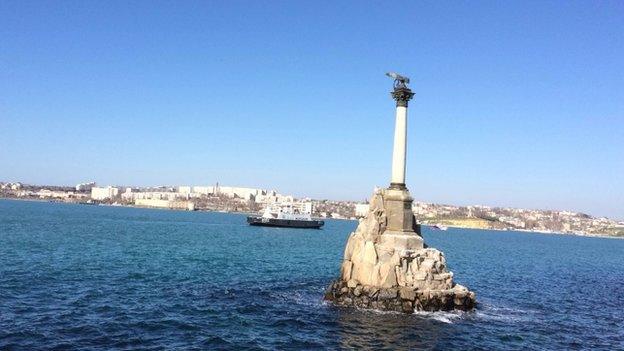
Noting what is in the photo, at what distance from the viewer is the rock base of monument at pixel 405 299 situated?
25.6 meters

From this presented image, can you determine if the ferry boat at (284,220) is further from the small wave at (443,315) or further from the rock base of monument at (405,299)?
the small wave at (443,315)

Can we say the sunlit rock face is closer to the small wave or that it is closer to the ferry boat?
the small wave

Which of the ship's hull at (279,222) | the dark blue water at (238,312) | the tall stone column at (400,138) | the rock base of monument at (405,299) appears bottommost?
the dark blue water at (238,312)

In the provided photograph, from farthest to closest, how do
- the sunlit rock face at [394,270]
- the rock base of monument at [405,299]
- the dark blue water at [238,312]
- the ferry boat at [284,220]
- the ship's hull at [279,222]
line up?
1. the ferry boat at [284,220]
2. the ship's hull at [279,222]
3. the sunlit rock face at [394,270]
4. the rock base of monument at [405,299]
5. the dark blue water at [238,312]

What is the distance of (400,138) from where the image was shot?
3028 centimetres

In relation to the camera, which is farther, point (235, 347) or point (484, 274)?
point (484, 274)

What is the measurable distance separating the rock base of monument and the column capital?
10176 millimetres

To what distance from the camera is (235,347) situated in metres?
18.3

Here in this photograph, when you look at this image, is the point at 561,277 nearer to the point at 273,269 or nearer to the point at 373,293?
the point at 273,269

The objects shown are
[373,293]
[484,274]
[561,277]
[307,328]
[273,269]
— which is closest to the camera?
[307,328]

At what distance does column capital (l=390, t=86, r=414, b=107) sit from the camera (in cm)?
3028

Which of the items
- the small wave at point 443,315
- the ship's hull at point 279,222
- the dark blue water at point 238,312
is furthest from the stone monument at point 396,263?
the ship's hull at point 279,222

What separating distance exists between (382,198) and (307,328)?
10.9 metres

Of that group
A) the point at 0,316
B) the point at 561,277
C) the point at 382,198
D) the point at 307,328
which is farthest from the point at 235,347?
the point at 561,277
